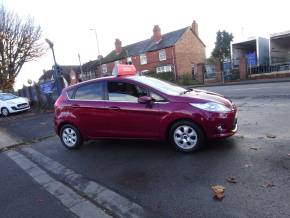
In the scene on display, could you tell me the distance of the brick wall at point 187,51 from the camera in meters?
45.6

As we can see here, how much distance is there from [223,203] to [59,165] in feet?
12.1

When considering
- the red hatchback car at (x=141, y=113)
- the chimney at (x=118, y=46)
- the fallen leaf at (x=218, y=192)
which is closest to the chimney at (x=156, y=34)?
the chimney at (x=118, y=46)

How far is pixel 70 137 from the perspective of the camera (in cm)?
723

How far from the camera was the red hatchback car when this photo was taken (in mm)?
5543

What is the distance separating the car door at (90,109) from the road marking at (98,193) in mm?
995

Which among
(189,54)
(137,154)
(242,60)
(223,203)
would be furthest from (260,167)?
(189,54)

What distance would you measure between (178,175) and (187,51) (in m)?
44.0

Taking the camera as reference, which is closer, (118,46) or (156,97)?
(156,97)

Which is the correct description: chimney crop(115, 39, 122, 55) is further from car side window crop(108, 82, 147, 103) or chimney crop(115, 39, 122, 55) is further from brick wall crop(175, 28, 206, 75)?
car side window crop(108, 82, 147, 103)

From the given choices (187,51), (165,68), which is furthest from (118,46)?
(187,51)

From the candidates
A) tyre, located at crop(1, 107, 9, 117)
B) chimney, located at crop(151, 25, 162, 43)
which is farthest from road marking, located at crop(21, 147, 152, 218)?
chimney, located at crop(151, 25, 162, 43)

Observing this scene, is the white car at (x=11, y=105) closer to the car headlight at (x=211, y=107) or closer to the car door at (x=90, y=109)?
the car door at (x=90, y=109)

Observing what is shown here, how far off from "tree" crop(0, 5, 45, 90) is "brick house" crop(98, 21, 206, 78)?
678 inches

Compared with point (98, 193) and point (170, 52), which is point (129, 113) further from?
point (170, 52)
